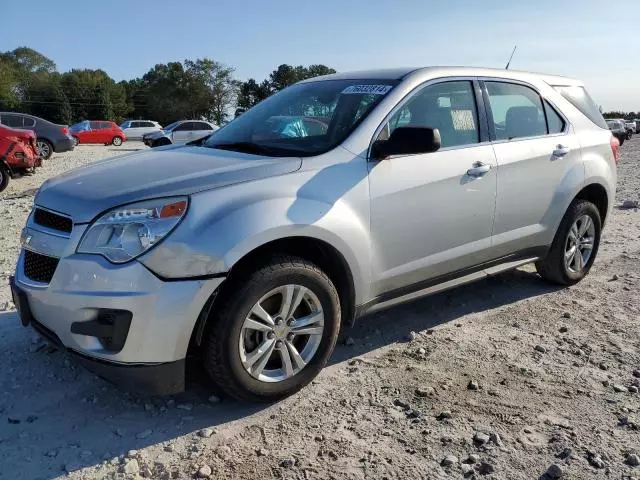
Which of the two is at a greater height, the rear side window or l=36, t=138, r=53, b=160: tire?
the rear side window

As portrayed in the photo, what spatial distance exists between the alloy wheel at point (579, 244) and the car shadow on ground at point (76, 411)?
184 cm

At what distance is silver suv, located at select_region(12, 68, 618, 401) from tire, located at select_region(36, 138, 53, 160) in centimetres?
1640

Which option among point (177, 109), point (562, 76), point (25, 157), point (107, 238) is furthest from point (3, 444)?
point (177, 109)

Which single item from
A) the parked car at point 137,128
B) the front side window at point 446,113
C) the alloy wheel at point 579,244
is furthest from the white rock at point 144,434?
the parked car at point 137,128

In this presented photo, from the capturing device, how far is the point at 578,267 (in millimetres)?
5203

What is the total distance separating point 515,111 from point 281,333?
262cm

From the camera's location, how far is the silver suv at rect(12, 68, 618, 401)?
2.79 meters

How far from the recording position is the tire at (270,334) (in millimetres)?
2926

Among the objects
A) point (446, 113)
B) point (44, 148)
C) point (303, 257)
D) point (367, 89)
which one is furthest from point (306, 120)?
point (44, 148)

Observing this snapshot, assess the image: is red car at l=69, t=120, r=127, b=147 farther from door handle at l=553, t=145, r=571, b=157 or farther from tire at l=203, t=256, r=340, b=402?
tire at l=203, t=256, r=340, b=402

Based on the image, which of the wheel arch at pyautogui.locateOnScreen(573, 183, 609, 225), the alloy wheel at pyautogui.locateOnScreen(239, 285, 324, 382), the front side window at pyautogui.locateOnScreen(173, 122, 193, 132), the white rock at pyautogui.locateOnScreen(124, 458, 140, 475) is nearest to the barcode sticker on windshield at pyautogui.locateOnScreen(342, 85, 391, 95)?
the alloy wheel at pyautogui.locateOnScreen(239, 285, 324, 382)

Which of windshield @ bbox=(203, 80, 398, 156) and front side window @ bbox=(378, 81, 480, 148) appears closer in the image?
windshield @ bbox=(203, 80, 398, 156)

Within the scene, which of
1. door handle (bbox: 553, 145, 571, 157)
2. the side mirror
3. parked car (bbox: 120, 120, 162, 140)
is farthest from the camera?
parked car (bbox: 120, 120, 162, 140)

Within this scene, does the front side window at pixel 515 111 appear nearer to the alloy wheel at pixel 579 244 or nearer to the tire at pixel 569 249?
the tire at pixel 569 249
